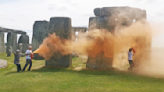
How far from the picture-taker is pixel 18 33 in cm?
Result: 3544

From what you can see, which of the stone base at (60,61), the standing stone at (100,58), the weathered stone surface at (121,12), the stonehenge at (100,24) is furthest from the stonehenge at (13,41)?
the weathered stone surface at (121,12)

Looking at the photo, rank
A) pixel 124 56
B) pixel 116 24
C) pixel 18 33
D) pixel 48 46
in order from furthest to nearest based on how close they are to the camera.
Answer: pixel 18 33
pixel 124 56
pixel 48 46
pixel 116 24

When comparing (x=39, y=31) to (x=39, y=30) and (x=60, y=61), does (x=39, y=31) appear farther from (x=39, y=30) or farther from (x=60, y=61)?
(x=60, y=61)

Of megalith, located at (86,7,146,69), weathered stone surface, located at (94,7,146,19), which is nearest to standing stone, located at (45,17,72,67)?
megalith, located at (86,7,146,69)

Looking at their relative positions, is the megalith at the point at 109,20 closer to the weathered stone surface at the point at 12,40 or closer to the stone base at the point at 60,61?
the stone base at the point at 60,61

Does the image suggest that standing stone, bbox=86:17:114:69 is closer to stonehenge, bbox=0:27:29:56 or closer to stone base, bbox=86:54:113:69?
stone base, bbox=86:54:113:69

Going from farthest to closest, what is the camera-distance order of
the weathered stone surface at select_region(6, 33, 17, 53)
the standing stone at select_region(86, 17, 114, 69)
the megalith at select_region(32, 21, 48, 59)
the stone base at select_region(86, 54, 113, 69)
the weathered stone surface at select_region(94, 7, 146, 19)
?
1. the weathered stone surface at select_region(6, 33, 17, 53)
2. the megalith at select_region(32, 21, 48, 59)
3. the stone base at select_region(86, 54, 113, 69)
4. the standing stone at select_region(86, 17, 114, 69)
5. the weathered stone surface at select_region(94, 7, 146, 19)

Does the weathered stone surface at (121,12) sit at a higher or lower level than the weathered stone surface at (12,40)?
higher

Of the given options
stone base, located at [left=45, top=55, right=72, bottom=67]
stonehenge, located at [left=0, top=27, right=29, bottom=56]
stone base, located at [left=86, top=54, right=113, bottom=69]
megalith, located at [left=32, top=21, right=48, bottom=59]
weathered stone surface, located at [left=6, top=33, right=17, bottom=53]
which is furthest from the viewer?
weathered stone surface, located at [left=6, top=33, right=17, bottom=53]

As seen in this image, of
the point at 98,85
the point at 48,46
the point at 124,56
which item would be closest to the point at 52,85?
the point at 98,85

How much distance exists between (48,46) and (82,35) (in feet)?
9.10

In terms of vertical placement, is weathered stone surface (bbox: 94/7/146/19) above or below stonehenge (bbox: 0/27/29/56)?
above

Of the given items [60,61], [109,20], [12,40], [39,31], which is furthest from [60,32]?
[12,40]

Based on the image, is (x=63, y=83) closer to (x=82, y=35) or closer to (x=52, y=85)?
(x=52, y=85)
